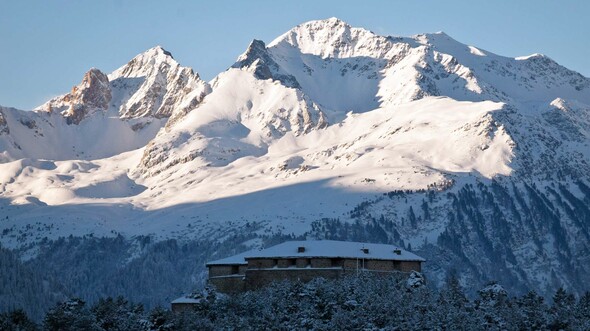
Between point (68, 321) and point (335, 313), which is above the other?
point (335, 313)

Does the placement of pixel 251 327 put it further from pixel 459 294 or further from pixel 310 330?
pixel 459 294

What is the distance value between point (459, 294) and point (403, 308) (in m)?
24.9

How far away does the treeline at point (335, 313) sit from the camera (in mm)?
173000

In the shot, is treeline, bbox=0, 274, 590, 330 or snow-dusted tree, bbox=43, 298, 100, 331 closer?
treeline, bbox=0, 274, 590, 330

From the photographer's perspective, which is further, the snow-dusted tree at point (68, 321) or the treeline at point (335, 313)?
the snow-dusted tree at point (68, 321)

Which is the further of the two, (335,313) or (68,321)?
(68,321)

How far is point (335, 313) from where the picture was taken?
175 metres

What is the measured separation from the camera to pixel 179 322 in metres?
177

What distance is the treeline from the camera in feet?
568

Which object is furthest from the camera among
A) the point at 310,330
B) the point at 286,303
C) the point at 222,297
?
the point at 222,297

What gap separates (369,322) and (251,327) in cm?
1466

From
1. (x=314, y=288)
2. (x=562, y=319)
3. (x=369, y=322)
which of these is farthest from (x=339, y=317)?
(x=562, y=319)

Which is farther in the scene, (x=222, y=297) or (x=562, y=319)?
(x=222, y=297)

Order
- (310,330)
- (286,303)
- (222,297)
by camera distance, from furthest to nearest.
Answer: (222,297)
(286,303)
(310,330)
